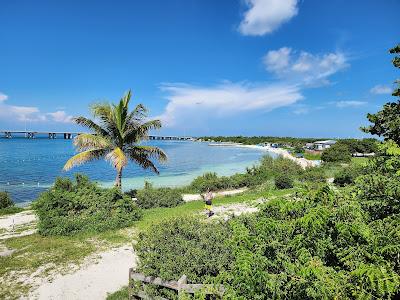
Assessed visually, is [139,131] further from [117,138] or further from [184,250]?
[184,250]

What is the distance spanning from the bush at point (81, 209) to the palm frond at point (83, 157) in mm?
1368

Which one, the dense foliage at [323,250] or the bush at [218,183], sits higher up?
the dense foliage at [323,250]

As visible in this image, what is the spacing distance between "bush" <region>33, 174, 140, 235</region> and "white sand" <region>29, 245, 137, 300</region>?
379cm

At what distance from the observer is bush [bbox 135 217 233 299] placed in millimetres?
7090

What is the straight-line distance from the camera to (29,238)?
13875mm

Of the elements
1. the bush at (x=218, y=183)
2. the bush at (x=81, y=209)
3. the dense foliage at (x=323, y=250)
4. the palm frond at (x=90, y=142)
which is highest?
the palm frond at (x=90, y=142)

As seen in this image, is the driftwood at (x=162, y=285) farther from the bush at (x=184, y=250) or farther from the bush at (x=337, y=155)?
the bush at (x=337, y=155)

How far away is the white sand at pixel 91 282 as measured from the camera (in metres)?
8.91

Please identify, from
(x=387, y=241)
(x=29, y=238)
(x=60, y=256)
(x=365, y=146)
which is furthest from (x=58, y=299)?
(x=365, y=146)

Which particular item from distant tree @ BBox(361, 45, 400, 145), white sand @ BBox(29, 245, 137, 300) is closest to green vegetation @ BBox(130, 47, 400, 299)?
white sand @ BBox(29, 245, 137, 300)

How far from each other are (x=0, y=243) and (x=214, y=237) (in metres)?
10.4

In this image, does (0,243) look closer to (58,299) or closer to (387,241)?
(58,299)

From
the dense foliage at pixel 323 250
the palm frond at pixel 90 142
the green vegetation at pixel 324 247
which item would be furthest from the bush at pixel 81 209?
the dense foliage at pixel 323 250

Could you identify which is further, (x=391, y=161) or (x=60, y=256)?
(x=60, y=256)
